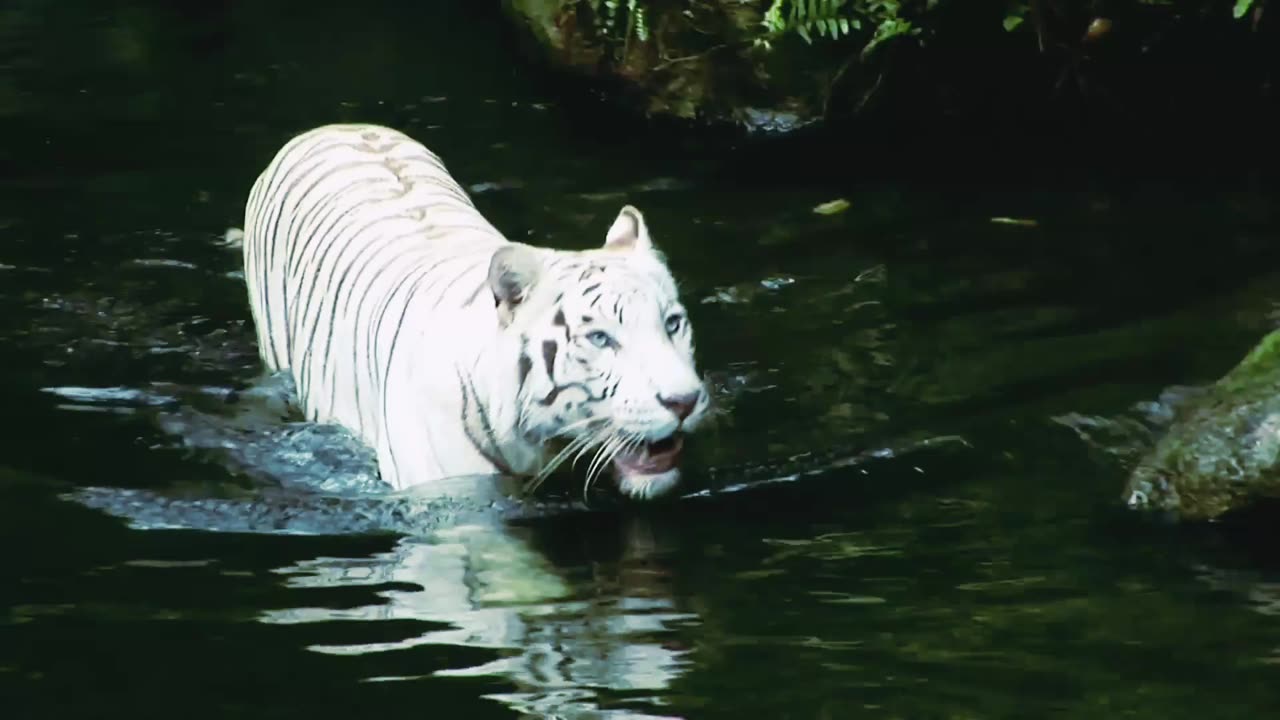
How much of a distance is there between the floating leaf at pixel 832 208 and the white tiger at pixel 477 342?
2.23 metres

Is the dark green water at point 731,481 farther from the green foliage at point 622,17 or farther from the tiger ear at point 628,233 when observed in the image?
the tiger ear at point 628,233

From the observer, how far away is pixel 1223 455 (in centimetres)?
428

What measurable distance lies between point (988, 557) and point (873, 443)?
0.99 metres

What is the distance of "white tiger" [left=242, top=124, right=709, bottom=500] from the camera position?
426 centimetres

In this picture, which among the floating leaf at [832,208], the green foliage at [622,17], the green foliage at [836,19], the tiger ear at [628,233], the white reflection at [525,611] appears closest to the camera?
the white reflection at [525,611]

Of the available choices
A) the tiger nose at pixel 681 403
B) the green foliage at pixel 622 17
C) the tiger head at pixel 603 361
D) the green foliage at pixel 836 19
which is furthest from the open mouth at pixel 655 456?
the green foliage at pixel 622 17

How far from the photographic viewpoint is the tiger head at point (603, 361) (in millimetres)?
4180

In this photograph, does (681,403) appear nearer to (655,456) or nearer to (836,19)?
(655,456)

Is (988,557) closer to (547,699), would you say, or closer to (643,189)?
(547,699)

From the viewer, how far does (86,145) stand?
9.05m

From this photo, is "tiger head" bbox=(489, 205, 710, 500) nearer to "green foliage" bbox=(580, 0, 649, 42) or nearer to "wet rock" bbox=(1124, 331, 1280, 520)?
"wet rock" bbox=(1124, 331, 1280, 520)

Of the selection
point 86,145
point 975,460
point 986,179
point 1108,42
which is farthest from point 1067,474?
point 86,145

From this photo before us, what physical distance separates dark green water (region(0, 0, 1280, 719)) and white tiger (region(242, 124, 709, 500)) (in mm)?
249

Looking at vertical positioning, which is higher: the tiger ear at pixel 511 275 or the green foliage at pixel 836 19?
the green foliage at pixel 836 19
